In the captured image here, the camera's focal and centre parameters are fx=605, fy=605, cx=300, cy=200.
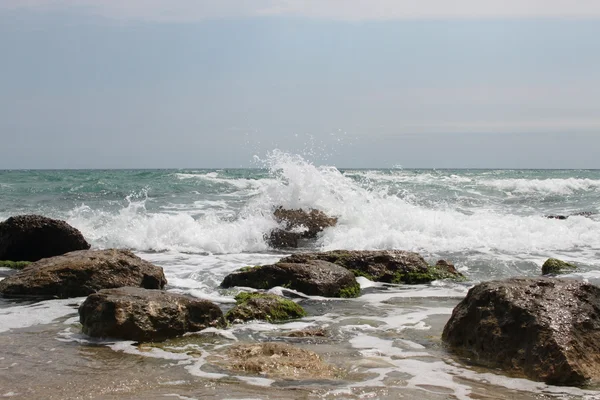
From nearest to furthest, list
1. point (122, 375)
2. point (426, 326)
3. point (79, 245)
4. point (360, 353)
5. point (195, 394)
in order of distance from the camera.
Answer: point (195, 394) < point (122, 375) < point (360, 353) < point (426, 326) < point (79, 245)

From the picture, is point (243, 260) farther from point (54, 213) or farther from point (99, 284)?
point (54, 213)

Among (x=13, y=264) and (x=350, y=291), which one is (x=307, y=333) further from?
(x=13, y=264)

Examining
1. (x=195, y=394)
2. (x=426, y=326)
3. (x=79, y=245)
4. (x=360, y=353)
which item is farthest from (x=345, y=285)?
(x=79, y=245)

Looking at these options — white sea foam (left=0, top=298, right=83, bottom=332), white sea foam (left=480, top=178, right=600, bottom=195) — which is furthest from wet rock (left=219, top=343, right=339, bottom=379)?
white sea foam (left=480, top=178, right=600, bottom=195)

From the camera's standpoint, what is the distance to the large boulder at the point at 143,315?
536 centimetres

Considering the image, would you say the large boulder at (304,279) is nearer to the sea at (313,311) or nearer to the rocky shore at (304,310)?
the rocky shore at (304,310)

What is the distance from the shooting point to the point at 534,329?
471cm

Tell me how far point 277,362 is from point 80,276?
12.5ft

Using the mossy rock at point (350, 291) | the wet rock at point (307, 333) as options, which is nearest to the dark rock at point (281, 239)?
the mossy rock at point (350, 291)

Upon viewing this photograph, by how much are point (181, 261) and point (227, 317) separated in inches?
188

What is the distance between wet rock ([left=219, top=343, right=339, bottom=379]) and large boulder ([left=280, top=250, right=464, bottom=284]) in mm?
3762

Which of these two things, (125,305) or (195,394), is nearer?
(195,394)

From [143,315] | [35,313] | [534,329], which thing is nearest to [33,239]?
[35,313]

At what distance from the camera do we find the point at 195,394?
3.98m
